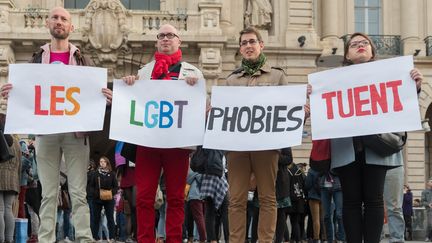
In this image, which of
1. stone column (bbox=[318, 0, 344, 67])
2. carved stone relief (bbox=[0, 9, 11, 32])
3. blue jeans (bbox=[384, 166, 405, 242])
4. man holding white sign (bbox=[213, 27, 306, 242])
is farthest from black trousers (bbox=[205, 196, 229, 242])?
stone column (bbox=[318, 0, 344, 67])

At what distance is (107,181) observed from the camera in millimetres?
14344

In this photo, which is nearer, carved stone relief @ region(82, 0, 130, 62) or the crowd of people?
the crowd of people

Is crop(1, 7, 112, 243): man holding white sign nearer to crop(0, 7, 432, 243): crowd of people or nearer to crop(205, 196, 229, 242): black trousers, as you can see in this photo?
crop(0, 7, 432, 243): crowd of people

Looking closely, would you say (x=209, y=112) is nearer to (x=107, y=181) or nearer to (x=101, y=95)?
(x=101, y=95)

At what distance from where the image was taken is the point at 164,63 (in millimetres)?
8242

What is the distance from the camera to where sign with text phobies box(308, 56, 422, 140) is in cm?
770

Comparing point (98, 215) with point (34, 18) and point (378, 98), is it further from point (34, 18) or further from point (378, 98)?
point (34, 18)

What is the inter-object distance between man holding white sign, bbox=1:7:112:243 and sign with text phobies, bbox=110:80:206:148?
0.46 m

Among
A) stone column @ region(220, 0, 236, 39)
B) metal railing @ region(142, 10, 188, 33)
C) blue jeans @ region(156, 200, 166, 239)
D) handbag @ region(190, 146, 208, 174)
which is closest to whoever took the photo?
handbag @ region(190, 146, 208, 174)

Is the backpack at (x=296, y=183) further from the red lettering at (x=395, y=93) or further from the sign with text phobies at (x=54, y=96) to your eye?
the sign with text phobies at (x=54, y=96)

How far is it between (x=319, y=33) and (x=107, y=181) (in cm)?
1881

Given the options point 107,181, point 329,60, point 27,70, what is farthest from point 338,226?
point 329,60

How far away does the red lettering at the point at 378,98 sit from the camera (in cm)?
783

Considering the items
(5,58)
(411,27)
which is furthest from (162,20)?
(411,27)
